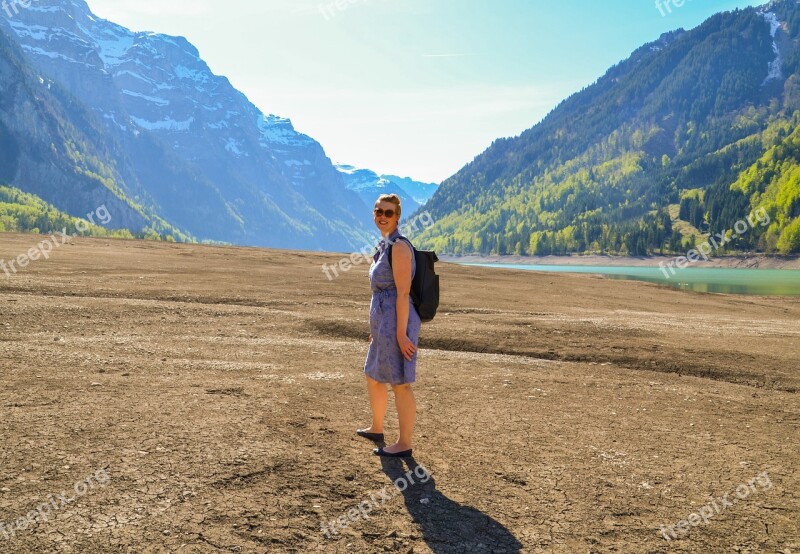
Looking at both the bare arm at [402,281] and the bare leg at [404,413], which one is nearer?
the bare arm at [402,281]

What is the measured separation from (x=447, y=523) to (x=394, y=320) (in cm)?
238

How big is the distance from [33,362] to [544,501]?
9854 millimetres

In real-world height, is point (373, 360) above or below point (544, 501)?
above

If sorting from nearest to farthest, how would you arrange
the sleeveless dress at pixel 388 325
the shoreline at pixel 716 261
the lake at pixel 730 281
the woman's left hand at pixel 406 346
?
the woman's left hand at pixel 406 346 → the sleeveless dress at pixel 388 325 → the lake at pixel 730 281 → the shoreline at pixel 716 261

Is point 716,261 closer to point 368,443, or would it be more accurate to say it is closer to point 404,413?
point 368,443

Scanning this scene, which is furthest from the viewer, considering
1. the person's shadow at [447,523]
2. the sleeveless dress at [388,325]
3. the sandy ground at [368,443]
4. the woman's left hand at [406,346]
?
the sleeveless dress at [388,325]

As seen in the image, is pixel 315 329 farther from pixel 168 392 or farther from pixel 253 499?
pixel 253 499

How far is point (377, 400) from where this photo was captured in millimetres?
7504

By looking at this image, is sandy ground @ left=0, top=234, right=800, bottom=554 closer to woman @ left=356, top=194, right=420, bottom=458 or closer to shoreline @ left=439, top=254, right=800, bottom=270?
woman @ left=356, top=194, right=420, bottom=458

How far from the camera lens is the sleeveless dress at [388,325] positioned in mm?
6785

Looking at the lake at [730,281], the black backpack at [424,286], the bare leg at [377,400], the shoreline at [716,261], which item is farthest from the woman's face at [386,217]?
the shoreline at [716,261]

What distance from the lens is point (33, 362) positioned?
10.7 meters

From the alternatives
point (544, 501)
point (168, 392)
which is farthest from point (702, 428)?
point (168, 392)

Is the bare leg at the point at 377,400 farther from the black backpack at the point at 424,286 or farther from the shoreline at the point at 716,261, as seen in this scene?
the shoreline at the point at 716,261
